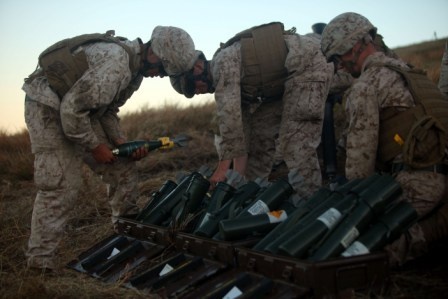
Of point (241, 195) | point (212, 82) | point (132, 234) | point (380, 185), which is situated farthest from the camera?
point (212, 82)

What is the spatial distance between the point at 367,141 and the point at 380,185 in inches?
18.5

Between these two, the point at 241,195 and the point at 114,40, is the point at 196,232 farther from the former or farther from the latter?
the point at 114,40

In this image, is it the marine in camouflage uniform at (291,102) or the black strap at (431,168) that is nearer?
the black strap at (431,168)

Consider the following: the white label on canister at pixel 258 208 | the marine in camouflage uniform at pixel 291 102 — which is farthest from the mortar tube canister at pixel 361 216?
the marine in camouflage uniform at pixel 291 102

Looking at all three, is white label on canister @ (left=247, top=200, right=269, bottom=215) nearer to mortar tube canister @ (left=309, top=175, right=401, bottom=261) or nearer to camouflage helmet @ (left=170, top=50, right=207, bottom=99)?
mortar tube canister @ (left=309, top=175, right=401, bottom=261)

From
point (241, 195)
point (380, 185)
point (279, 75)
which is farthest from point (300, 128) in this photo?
point (380, 185)

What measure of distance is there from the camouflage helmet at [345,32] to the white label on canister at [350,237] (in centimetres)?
153

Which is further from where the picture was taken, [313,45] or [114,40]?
[313,45]

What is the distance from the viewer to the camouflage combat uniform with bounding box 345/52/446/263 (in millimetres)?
3299

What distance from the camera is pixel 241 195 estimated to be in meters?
4.06

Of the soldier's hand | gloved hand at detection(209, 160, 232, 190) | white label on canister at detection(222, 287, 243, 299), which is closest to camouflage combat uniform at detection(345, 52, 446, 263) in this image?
white label on canister at detection(222, 287, 243, 299)

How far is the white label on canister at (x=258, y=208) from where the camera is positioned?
3.66 meters

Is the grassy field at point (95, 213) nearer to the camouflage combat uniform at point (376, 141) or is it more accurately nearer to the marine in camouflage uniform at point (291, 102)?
the camouflage combat uniform at point (376, 141)

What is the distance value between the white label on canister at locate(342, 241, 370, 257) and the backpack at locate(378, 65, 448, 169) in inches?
29.2
